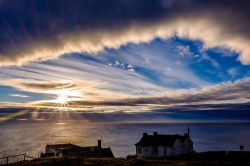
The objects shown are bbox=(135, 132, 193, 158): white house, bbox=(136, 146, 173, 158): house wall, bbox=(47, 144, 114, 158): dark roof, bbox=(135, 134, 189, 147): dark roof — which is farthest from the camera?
bbox=(135, 134, 189, 147): dark roof

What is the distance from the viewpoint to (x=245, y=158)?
44031 mm

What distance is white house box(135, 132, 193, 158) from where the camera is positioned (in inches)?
2392

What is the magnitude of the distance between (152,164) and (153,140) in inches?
1114

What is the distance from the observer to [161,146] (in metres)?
61.0

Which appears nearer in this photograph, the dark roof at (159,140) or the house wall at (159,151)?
the house wall at (159,151)

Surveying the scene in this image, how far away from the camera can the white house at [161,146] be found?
6075 cm

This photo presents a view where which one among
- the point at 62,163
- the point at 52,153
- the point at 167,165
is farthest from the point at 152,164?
the point at 52,153

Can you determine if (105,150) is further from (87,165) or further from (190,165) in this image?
(190,165)

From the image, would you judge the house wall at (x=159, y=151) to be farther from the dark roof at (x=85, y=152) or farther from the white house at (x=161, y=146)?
the dark roof at (x=85, y=152)

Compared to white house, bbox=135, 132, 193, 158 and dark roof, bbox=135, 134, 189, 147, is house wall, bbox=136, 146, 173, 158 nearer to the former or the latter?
white house, bbox=135, 132, 193, 158

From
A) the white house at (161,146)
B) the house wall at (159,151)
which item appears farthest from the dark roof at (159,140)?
the house wall at (159,151)

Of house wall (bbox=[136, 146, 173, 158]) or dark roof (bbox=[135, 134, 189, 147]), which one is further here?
dark roof (bbox=[135, 134, 189, 147])

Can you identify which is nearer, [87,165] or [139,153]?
[87,165]

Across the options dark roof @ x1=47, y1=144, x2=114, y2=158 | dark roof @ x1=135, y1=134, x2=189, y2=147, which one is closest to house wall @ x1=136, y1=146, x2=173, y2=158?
dark roof @ x1=135, y1=134, x2=189, y2=147
